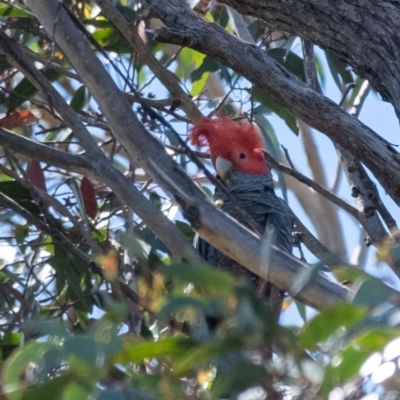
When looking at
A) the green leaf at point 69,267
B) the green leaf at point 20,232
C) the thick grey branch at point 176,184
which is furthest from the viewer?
the green leaf at point 20,232

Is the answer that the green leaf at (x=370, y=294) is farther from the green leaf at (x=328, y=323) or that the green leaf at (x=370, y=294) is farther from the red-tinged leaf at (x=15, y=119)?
the red-tinged leaf at (x=15, y=119)

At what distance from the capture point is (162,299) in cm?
80

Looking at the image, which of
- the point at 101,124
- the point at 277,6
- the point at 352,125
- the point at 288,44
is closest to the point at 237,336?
the point at 352,125

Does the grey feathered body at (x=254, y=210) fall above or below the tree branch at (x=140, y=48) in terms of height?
below

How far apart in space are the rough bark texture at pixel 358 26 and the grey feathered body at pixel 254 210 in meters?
0.68

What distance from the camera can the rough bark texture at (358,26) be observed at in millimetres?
1612

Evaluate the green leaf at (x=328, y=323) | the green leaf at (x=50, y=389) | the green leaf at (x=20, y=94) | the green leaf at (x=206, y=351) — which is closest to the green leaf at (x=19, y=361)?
the green leaf at (x=50, y=389)

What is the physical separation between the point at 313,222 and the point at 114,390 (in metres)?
3.29

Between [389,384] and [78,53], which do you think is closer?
[389,384]

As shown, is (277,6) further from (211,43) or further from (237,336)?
(237,336)

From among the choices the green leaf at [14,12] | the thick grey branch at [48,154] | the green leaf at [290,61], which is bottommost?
the thick grey branch at [48,154]

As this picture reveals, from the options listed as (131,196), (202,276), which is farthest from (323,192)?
(202,276)

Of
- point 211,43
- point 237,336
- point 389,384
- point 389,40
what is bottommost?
point 389,384

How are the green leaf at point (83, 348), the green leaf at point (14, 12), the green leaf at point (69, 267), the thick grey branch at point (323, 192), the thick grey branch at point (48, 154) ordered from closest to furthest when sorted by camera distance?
the green leaf at point (83, 348) < the thick grey branch at point (48, 154) < the thick grey branch at point (323, 192) < the green leaf at point (69, 267) < the green leaf at point (14, 12)
